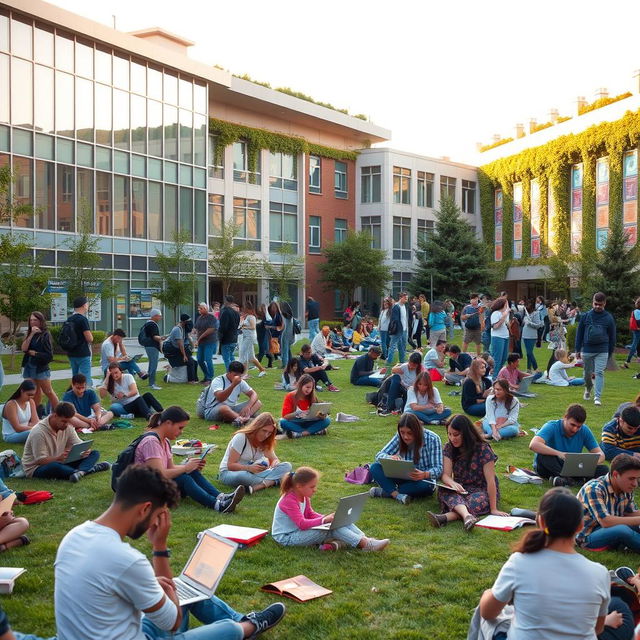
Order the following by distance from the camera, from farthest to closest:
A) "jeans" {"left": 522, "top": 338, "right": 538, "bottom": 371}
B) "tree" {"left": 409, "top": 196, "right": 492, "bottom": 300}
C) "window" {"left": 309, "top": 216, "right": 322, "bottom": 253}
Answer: "window" {"left": 309, "top": 216, "right": 322, "bottom": 253} < "tree" {"left": 409, "top": 196, "right": 492, "bottom": 300} < "jeans" {"left": 522, "top": 338, "right": 538, "bottom": 371}

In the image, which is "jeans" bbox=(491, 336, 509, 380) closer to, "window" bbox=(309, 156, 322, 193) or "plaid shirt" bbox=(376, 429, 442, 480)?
"plaid shirt" bbox=(376, 429, 442, 480)

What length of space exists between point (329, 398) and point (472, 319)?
7276mm

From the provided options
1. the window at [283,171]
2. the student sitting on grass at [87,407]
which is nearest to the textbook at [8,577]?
the student sitting on grass at [87,407]

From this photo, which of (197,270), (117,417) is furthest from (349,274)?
(117,417)

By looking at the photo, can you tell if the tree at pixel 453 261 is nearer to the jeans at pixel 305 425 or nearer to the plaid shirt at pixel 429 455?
the jeans at pixel 305 425

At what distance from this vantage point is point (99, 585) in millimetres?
3420

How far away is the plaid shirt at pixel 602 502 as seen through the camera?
6.20 metres

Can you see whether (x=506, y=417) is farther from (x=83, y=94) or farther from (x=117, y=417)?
(x=83, y=94)

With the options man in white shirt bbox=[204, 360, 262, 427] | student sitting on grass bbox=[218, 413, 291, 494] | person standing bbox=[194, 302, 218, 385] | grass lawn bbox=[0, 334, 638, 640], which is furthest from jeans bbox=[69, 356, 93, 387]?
student sitting on grass bbox=[218, 413, 291, 494]

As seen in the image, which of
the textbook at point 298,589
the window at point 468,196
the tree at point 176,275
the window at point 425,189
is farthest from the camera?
the window at point 468,196

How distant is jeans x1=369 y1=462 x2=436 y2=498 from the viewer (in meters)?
7.81

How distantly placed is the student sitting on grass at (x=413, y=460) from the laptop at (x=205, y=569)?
320cm

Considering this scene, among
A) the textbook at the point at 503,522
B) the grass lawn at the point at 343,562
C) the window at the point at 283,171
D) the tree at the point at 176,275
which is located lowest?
the grass lawn at the point at 343,562

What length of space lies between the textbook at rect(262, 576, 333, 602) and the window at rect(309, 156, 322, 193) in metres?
43.7
